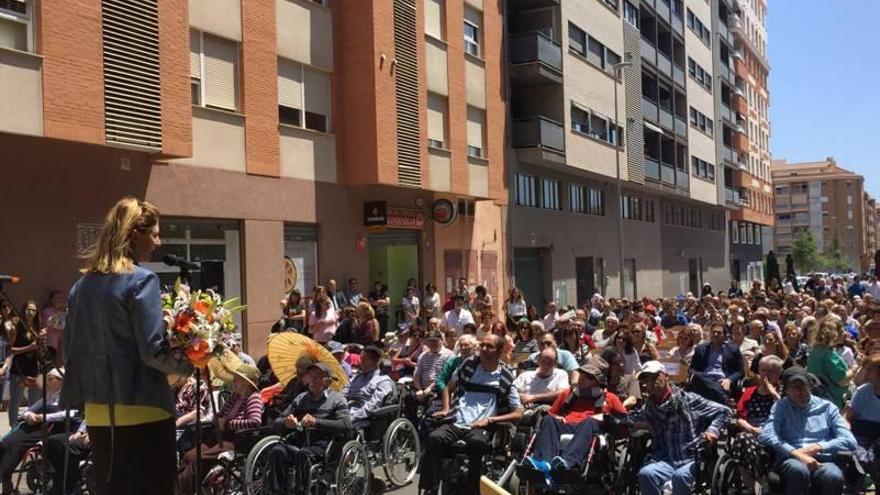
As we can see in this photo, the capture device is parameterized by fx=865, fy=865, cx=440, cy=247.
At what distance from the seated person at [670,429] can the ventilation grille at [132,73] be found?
9.70 meters

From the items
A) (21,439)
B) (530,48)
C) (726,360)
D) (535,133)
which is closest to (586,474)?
(726,360)

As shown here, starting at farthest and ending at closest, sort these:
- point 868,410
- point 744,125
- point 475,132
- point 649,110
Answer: point 744,125 → point 649,110 → point 475,132 → point 868,410

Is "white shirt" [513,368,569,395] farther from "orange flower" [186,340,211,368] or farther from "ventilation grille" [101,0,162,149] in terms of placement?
"ventilation grille" [101,0,162,149]

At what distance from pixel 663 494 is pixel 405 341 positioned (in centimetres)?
752

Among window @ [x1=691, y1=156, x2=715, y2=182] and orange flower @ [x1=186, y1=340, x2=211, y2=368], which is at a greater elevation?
window @ [x1=691, y1=156, x2=715, y2=182]

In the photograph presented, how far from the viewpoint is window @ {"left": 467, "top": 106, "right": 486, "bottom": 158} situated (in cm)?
2698

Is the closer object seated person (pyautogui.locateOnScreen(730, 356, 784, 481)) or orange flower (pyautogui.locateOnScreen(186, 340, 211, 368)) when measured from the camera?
orange flower (pyautogui.locateOnScreen(186, 340, 211, 368))

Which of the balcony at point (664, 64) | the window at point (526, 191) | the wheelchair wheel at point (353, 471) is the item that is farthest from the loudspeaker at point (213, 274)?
the balcony at point (664, 64)

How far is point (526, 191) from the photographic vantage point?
31750 mm

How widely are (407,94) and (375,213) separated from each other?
323cm

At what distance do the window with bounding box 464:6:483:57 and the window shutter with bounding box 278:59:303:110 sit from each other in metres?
8.53

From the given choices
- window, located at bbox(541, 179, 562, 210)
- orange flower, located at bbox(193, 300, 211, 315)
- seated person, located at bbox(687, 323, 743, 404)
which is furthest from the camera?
window, located at bbox(541, 179, 562, 210)

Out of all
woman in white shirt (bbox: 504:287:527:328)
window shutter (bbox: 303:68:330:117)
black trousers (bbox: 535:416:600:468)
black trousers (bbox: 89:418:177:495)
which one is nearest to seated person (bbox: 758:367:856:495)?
black trousers (bbox: 535:416:600:468)

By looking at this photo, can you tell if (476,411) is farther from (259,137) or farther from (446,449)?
(259,137)
